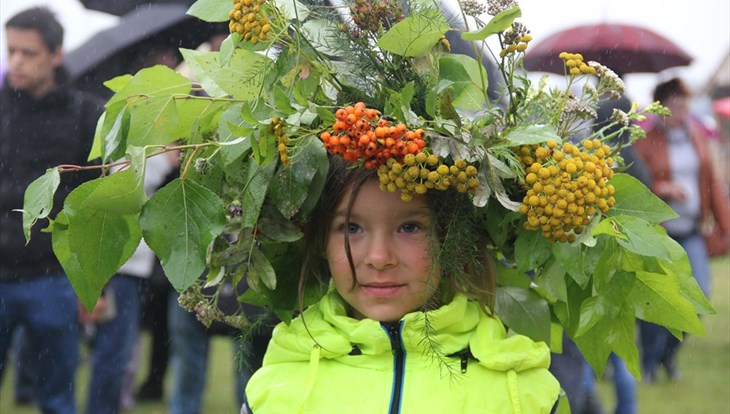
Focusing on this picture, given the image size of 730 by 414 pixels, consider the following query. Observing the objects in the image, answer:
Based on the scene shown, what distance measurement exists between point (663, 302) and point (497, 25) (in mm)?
635

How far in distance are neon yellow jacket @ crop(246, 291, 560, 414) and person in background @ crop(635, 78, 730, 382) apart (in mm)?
4075

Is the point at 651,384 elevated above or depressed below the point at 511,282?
below

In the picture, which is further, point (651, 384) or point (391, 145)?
point (651, 384)

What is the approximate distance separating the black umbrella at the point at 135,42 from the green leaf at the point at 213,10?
3143 mm

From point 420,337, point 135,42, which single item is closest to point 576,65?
point 420,337

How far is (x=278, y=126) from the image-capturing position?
89.7 inches

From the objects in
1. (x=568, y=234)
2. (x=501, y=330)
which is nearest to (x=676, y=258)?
(x=568, y=234)

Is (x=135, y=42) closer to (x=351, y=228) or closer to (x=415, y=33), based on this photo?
(x=351, y=228)

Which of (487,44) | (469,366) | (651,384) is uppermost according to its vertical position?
(487,44)

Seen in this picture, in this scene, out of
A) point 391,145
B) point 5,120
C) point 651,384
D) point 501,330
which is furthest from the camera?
point 651,384

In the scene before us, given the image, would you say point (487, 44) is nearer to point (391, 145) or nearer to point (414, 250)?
point (391, 145)

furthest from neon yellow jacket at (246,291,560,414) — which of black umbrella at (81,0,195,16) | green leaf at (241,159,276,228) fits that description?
black umbrella at (81,0,195,16)

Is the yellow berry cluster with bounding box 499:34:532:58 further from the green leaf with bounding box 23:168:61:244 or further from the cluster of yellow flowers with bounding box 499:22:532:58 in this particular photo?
the green leaf with bounding box 23:168:61:244

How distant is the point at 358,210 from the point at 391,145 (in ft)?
0.97
